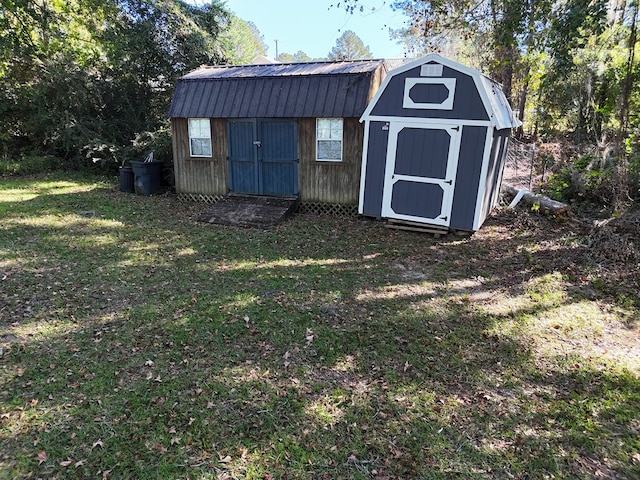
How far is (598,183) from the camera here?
9.07m

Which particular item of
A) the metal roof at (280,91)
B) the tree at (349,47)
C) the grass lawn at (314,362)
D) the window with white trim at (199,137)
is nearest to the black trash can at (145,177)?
the window with white trim at (199,137)

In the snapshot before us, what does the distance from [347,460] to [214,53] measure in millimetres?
14310

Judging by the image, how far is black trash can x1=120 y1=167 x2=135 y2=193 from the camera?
Answer: 11484 millimetres

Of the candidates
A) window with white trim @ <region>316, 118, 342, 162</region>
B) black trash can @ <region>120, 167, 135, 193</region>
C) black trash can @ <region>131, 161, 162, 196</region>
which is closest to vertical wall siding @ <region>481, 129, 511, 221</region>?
window with white trim @ <region>316, 118, 342, 162</region>

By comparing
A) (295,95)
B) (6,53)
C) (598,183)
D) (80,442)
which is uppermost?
(6,53)

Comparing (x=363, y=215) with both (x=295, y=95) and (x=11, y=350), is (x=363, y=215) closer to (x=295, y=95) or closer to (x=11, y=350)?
(x=295, y=95)

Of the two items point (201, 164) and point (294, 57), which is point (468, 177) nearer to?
point (201, 164)

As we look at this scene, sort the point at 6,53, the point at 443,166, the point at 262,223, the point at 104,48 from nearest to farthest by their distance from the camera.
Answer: the point at 443,166
the point at 262,223
the point at 6,53
the point at 104,48

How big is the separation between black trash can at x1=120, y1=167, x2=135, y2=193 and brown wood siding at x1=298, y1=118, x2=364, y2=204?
5.36m

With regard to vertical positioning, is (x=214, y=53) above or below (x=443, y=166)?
above

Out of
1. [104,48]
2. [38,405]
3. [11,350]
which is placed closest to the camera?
[38,405]

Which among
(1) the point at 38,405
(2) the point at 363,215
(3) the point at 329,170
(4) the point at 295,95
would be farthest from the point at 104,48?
(1) the point at 38,405

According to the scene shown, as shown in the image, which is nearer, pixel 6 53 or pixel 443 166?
pixel 443 166

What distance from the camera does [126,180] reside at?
1157 centimetres
